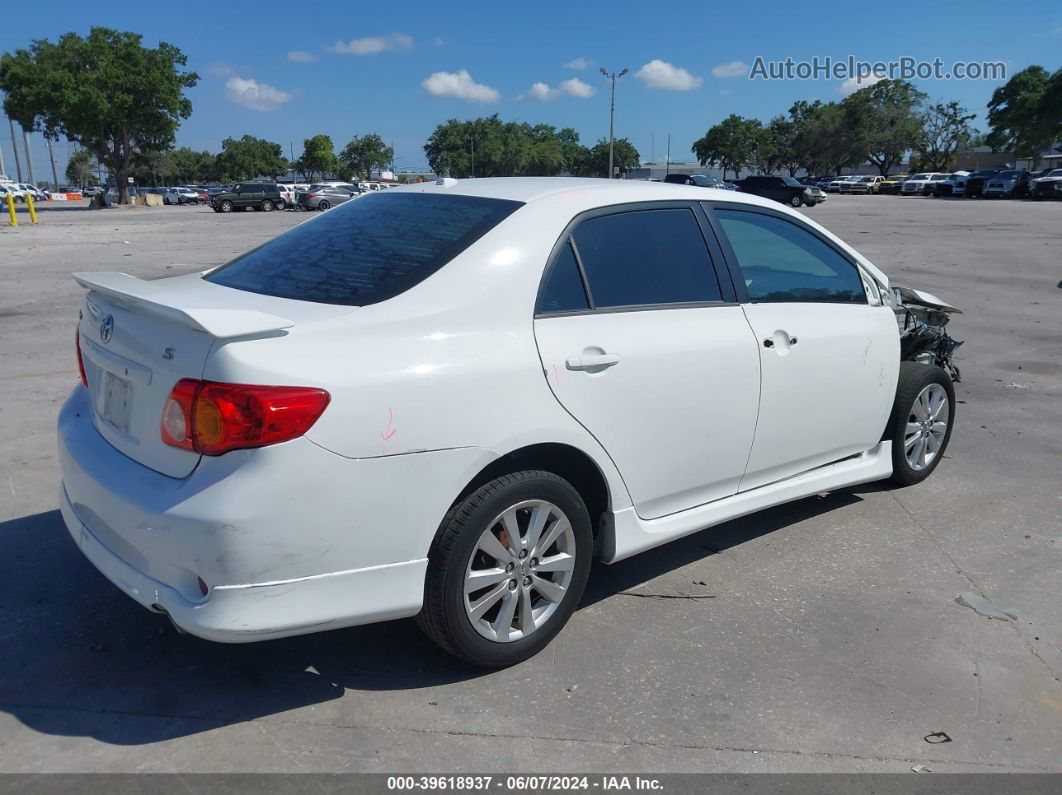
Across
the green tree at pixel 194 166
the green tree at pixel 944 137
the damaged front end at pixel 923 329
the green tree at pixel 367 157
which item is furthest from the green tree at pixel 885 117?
the damaged front end at pixel 923 329

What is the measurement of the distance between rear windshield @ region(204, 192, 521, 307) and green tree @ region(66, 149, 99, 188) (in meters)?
133

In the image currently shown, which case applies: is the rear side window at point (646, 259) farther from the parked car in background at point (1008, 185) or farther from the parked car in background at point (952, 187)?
the parked car in background at point (952, 187)

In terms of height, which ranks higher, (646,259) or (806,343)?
(646,259)

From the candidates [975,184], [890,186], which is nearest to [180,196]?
[975,184]

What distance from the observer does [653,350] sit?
11.1ft

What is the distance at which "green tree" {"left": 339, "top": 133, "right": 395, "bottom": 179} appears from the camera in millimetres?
109562

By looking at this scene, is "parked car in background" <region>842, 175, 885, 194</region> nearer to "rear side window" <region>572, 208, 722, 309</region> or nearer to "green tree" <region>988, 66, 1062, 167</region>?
"green tree" <region>988, 66, 1062, 167</region>

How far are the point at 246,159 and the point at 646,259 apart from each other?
118173mm

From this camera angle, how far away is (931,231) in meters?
25.0

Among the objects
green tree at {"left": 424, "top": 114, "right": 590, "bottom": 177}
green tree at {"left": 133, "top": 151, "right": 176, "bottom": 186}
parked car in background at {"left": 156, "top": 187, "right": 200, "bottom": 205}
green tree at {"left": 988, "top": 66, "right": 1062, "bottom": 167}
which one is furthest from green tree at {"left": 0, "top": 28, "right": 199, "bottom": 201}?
green tree at {"left": 988, "top": 66, "right": 1062, "bottom": 167}

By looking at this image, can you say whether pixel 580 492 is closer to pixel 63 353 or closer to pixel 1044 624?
pixel 1044 624

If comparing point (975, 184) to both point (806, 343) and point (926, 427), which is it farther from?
point (806, 343)

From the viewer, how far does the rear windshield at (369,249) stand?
10.1 ft

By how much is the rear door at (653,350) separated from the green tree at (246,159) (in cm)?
11500
